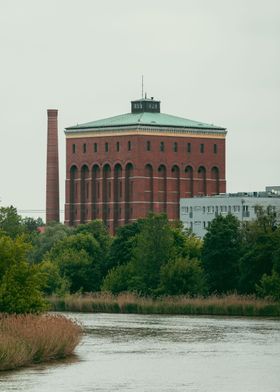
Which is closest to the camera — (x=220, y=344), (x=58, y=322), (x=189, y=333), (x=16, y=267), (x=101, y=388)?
(x=101, y=388)

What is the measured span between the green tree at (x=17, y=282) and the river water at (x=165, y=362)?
309 centimetres

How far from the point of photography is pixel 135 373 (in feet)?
228

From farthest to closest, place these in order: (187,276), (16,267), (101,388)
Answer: (187,276)
(16,267)
(101,388)

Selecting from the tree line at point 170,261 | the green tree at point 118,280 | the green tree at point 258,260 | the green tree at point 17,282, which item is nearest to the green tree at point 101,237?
the tree line at point 170,261

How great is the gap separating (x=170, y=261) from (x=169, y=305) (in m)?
10.1

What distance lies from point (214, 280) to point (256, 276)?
524 centimetres

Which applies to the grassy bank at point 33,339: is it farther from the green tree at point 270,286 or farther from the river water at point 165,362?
the green tree at point 270,286

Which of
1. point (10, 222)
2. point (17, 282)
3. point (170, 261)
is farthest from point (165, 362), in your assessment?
point (10, 222)

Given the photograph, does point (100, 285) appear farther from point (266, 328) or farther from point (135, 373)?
point (135, 373)

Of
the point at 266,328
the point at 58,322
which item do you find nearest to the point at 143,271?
the point at 266,328

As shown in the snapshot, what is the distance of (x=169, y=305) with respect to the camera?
129m

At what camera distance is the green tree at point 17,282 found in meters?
80.0

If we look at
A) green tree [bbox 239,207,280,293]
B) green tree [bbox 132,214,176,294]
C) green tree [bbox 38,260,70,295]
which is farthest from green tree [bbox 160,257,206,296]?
green tree [bbox 38,260,70,295]

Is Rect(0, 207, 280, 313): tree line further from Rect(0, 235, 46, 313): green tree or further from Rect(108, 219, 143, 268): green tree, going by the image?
Rect(0, 235, 46, 313): green tree
